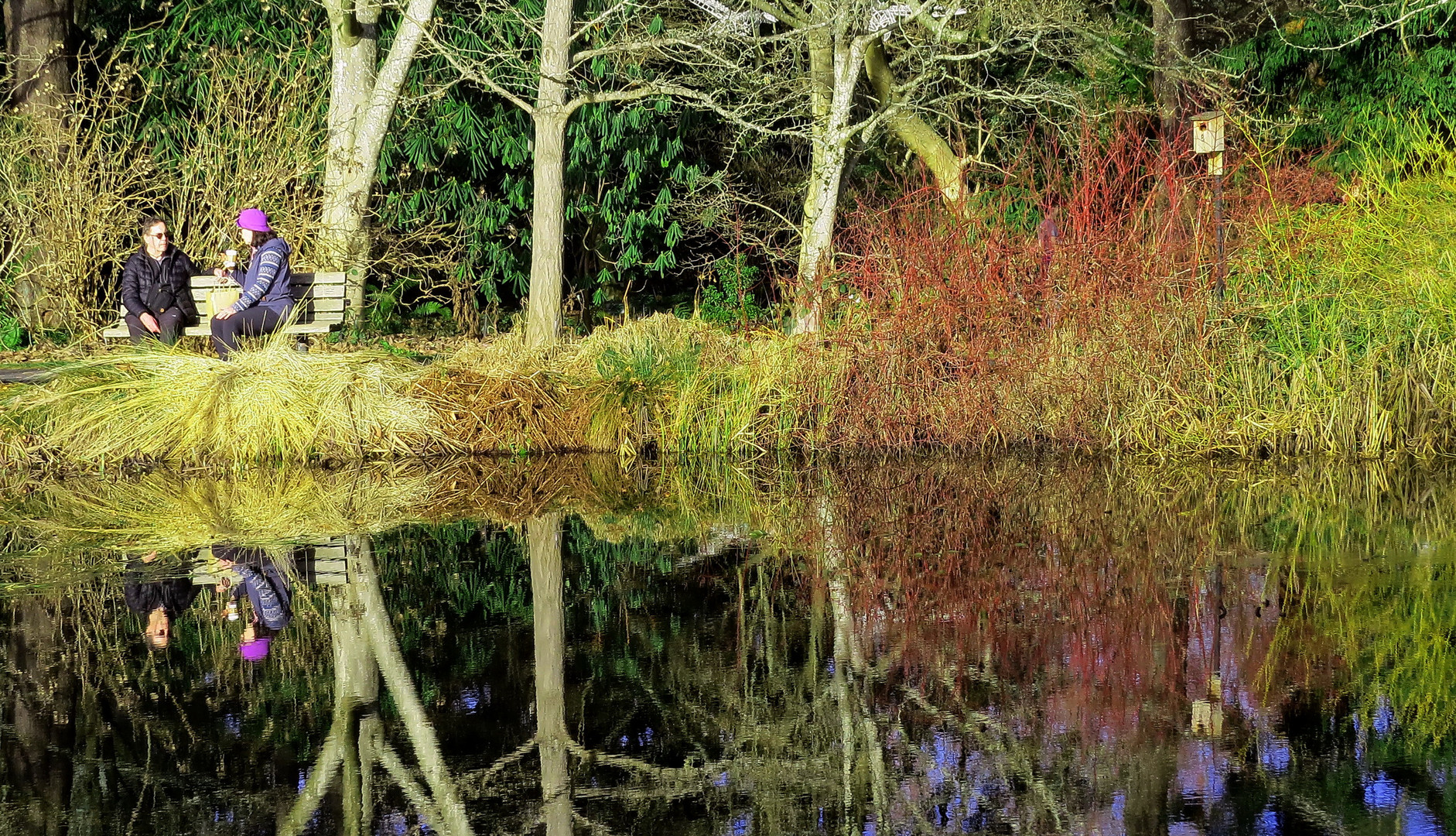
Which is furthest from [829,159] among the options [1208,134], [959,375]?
[1208,134]

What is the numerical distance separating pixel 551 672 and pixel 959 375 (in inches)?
251

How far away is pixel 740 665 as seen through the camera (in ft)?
18.8

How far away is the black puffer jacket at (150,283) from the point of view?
12398mm

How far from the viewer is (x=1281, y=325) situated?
10.9m

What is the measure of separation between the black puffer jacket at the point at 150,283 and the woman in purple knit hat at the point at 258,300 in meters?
0.45

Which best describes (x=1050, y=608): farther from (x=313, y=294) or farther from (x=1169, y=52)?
(x=1169, y=52)

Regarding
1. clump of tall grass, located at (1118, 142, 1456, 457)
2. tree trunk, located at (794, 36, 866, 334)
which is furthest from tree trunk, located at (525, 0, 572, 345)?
clump of tall grass, located at (1118, 142, 1456, 457)

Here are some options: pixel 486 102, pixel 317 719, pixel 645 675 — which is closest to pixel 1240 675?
pixel 645 675

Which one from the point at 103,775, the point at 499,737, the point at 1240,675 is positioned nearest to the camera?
the point at 103,775

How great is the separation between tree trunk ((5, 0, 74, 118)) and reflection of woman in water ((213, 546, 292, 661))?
10.9 meters

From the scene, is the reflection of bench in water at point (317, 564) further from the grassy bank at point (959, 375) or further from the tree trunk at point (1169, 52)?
the tree trunk at point (1169, 52)

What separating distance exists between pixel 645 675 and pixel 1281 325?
272 inches

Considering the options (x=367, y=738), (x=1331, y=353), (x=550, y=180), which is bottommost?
(x=367, y=738)

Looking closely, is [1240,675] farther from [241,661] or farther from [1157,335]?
[1157,335]
